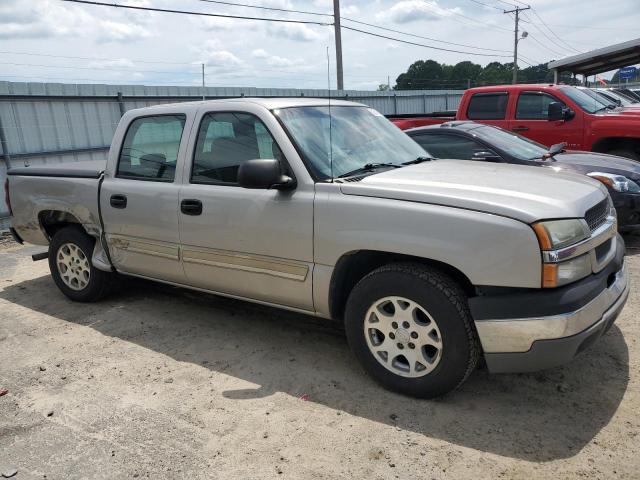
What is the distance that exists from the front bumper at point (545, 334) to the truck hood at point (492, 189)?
455 millimetres

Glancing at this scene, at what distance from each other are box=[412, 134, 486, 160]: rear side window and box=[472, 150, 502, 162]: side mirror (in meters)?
0.09

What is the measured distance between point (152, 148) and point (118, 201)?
537 millimetres

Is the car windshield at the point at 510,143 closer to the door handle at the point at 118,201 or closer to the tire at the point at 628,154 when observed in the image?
the tire at the point at 628,154

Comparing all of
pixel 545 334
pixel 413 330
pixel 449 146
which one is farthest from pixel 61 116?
pixel 545 334

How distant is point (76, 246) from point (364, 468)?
3.70 meters

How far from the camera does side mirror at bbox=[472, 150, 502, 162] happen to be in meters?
5.98

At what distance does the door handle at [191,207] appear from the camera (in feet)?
13.0

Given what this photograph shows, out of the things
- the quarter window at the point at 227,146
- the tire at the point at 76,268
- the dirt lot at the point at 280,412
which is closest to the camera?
the dirt lot at the point at 280,412

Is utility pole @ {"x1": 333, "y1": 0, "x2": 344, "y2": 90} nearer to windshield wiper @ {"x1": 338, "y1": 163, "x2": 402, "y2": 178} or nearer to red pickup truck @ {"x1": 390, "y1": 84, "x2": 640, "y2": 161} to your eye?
red pickup truck @ {"x1": 390, "y1": 84, "x2": 640, "y2": 161}

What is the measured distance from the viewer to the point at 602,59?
564 inches

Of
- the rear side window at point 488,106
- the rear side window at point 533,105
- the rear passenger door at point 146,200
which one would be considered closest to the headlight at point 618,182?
the rear side window at point 533,105

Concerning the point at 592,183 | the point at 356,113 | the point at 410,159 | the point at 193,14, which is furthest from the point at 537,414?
the point at 193,14

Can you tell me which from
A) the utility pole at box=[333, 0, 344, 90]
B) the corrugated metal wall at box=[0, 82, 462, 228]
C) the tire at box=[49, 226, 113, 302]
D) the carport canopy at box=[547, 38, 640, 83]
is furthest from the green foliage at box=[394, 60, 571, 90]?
the tire at box=[49, 226, 113, 302]

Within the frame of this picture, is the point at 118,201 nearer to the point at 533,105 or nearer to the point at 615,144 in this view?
the point at 533,105
